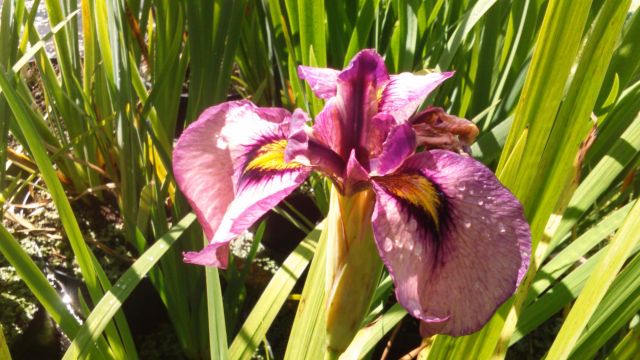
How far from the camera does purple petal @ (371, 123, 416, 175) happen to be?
0.46 m

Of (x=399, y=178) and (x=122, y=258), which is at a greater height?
(x=399, y=178)

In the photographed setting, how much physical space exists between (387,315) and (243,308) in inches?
22.1

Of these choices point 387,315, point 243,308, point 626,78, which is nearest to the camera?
point 387,315

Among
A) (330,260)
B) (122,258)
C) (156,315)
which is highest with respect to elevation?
(330,260)

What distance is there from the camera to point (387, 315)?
722 mm


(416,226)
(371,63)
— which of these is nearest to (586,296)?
(416,226)

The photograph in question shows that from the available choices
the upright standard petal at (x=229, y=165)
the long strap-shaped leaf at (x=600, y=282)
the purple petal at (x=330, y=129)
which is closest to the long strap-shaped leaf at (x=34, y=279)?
the upright standard petal at (x=229, y=165)

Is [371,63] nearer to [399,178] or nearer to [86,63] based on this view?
[399,178]

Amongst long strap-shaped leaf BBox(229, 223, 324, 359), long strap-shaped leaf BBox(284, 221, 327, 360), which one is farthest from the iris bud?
long strap-shaped leaf BBox(229, 223, 324, 359)

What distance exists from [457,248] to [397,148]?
90 mm

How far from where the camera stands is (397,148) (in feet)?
1.50

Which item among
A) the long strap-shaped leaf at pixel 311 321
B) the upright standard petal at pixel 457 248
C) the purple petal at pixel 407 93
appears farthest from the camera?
the long strap-shaped leaf at pixel 311 321

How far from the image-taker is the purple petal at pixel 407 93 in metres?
0.50

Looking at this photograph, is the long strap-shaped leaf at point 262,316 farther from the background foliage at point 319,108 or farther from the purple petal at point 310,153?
the purple petal at point 310,153
